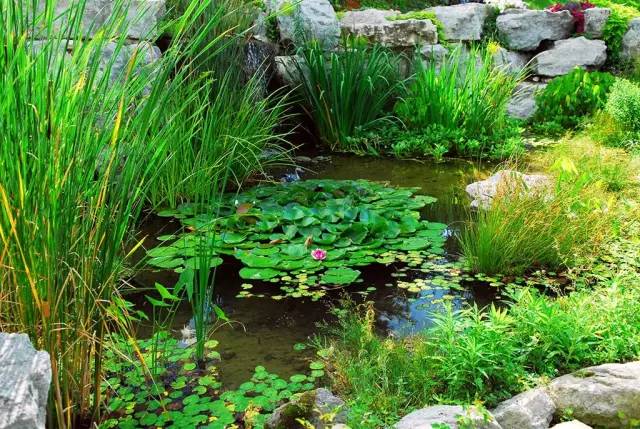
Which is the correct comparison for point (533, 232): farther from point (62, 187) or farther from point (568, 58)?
point (568, 58)

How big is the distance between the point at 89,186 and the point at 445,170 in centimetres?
447

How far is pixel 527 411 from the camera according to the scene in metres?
2.28

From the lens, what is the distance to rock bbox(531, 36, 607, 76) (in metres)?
8.97

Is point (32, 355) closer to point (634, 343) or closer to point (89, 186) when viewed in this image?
point (89, 186)

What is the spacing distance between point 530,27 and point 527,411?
7.94 m

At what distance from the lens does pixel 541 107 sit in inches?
307

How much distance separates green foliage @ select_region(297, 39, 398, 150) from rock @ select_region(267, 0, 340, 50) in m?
0.28

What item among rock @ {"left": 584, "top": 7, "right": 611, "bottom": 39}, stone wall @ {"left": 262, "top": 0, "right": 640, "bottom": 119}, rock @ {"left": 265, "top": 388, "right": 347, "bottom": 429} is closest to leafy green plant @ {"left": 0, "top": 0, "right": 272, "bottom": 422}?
rock @ {"left": 265, "top": 388, "right": 347, "bottom": 429}

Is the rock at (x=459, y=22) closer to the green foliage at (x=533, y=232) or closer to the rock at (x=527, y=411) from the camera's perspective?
the green foliage at (x=533, y=232)

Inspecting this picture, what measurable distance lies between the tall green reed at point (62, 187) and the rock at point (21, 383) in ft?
1.24

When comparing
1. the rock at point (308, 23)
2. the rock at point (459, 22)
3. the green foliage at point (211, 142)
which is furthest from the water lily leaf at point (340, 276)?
the rock at point (459, 22)

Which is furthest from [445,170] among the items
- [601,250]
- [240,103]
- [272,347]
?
[272,347]

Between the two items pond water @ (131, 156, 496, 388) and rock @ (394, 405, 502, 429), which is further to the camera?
pond water @ (131, 156, 496, 388)

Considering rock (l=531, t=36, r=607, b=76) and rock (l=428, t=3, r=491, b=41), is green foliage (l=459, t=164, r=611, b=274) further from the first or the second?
rock (l=531, t=36, r=607, b=76)
